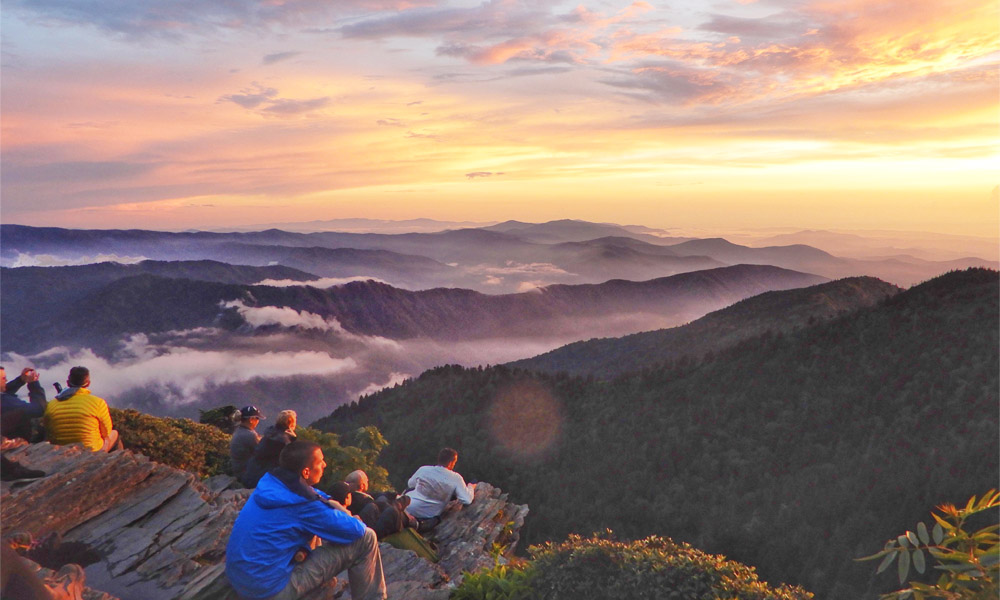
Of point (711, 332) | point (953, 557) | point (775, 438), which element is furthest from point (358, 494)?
point (711, 332)

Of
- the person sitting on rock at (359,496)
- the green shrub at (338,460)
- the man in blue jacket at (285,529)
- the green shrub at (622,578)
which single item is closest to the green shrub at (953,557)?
the green shrub at (622,578)

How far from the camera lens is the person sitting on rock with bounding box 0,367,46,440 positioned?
34.8 ft

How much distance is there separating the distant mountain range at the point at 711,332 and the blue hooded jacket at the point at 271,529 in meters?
89.9

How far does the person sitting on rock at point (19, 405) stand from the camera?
34.8 feet

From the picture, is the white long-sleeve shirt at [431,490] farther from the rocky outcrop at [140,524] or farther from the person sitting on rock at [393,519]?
the person sitting on rock at [393,519]

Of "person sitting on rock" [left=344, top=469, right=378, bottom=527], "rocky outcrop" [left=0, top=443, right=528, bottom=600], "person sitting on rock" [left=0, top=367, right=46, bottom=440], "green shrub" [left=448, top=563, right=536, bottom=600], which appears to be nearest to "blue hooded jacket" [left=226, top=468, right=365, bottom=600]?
"rocky outcrop" [left=0, top=443, right=528, bottom=600]

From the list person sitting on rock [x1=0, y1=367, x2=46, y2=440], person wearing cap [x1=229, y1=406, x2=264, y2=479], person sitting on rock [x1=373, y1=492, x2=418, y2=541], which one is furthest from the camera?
person wearing cap [x1=229, y1=406, x2=264, y2=479]

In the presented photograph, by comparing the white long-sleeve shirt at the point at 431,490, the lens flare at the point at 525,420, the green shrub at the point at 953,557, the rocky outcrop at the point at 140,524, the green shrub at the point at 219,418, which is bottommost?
the lens flare at the point at 525,420

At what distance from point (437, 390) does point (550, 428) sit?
20302mm

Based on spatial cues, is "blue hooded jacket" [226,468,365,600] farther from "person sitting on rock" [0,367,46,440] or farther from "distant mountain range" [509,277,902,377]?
"distant mountain range" [509,277,902,377]

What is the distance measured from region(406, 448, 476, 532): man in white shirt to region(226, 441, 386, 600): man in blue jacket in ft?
16.2

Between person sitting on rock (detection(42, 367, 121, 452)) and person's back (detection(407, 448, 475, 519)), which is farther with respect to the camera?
person's back (detection(407, 448, 475, 519))

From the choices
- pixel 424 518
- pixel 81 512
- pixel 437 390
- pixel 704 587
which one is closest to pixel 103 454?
pixel 81 512

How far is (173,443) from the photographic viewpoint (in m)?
14.0
